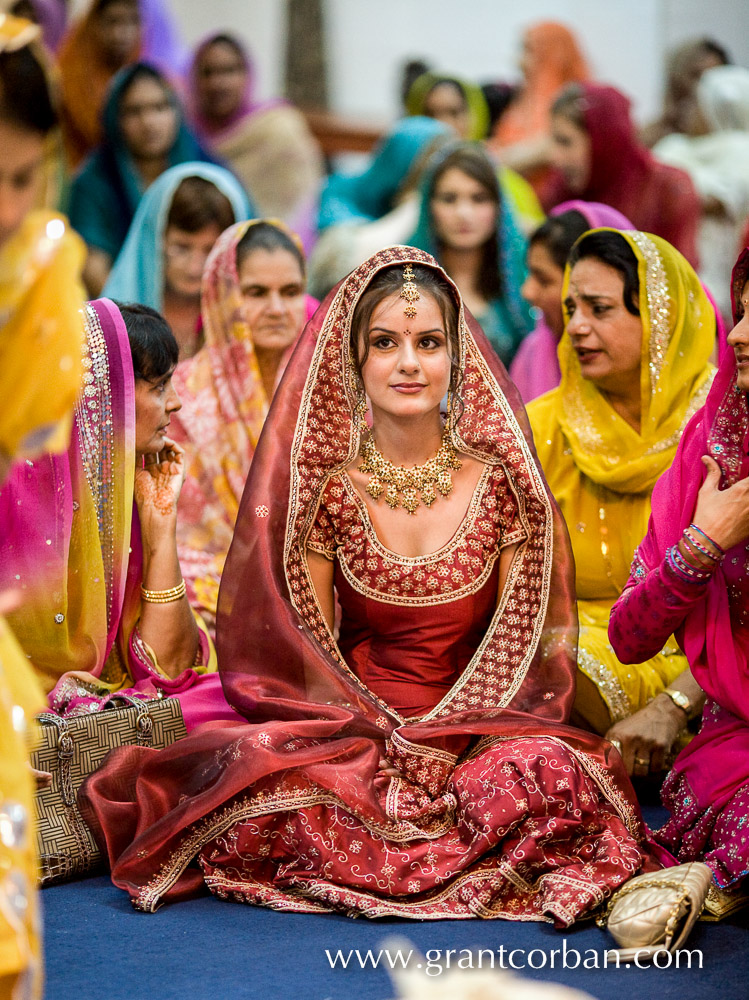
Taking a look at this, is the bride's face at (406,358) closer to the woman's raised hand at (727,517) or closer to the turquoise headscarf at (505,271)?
the woman's raised hand at (727,517)

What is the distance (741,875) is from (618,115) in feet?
14.8

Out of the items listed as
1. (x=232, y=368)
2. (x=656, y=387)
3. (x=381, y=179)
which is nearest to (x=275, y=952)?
(x=656, y=387)

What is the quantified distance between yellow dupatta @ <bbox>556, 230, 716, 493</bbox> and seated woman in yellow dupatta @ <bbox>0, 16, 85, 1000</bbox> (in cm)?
220

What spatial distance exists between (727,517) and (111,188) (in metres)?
4.40

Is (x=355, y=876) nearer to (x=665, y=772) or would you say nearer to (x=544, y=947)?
(x=544, y=947)

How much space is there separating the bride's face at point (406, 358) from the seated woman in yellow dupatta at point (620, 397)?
0.80m

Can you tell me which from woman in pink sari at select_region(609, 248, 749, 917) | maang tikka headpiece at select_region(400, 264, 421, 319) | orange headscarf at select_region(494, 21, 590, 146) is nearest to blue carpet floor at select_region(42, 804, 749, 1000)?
woman in pink sari at select_region(609, 248, 749, 917)

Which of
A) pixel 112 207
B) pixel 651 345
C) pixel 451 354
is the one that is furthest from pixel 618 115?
pixel 451 354

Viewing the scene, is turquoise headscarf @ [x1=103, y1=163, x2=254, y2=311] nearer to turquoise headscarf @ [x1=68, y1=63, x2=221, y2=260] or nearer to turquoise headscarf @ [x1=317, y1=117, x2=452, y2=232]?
turquoise headscarf @ [x1=68, y1=63, x2=221, y2=260]

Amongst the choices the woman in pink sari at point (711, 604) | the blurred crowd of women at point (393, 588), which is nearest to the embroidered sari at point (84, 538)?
the blurred crowd of women at point (393, 588)

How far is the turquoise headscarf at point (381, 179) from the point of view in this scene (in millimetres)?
7348

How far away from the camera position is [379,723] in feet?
9.84

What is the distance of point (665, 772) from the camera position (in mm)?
3457

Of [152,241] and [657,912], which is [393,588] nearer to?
[657,912]
